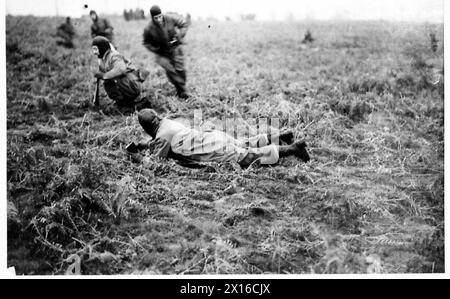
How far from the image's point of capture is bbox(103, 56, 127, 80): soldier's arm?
5.98m

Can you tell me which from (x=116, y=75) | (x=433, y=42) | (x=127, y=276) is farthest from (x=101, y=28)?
(x=433, y=42)

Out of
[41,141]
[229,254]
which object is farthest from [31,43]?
→ [229,254]

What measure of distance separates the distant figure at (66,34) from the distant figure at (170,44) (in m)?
1.13

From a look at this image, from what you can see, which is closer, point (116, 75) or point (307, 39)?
point (116, 75)

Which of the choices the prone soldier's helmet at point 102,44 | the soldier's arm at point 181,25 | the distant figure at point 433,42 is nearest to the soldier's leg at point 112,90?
the prone soldier's helmet at point 102,44

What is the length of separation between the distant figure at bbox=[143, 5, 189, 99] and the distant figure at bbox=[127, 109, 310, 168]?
1.04m

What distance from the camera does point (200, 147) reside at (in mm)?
5320

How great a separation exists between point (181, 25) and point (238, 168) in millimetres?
1987

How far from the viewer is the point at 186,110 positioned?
19.9 ft

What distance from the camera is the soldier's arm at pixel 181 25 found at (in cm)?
613

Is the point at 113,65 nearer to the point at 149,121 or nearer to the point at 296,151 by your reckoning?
the point at 149,121

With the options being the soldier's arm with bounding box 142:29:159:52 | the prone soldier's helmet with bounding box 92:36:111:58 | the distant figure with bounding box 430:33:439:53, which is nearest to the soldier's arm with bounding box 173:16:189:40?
the soldier's arm with bounding box 142:29:159:52

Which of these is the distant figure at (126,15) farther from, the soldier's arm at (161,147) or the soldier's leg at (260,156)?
the soldier's leg at (260,156)

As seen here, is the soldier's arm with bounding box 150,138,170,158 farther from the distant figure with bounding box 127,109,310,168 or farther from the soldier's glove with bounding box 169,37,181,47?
the soldier's glove with bounding box 169,37,181,47
